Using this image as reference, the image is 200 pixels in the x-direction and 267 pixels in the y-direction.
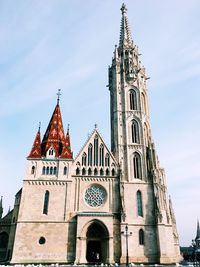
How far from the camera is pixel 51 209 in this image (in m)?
27.5

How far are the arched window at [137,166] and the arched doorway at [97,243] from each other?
26.0 feet

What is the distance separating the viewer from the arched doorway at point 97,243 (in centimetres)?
2667

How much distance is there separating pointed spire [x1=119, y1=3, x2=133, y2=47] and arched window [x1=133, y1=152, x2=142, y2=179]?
20733mm

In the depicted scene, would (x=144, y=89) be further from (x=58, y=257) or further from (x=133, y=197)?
(x=58, y=257)

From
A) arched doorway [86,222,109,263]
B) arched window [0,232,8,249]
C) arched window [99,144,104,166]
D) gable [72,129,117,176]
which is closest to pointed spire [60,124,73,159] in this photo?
gable [72,129,117,176]

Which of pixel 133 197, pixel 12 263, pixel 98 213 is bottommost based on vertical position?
pixel 12 263

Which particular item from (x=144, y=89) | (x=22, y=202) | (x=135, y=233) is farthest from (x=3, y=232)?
(x=144, y=89)

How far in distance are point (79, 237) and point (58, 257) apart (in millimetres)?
2938

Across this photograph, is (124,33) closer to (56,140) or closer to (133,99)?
(133,99)

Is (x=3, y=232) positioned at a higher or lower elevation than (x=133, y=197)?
lower

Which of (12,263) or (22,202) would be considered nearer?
(12,263)

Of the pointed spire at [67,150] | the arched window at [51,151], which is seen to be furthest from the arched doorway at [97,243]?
the arched window at [51,151]

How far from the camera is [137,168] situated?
103 ft

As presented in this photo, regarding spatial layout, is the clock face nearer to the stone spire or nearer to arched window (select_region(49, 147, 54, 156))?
the stone spire
